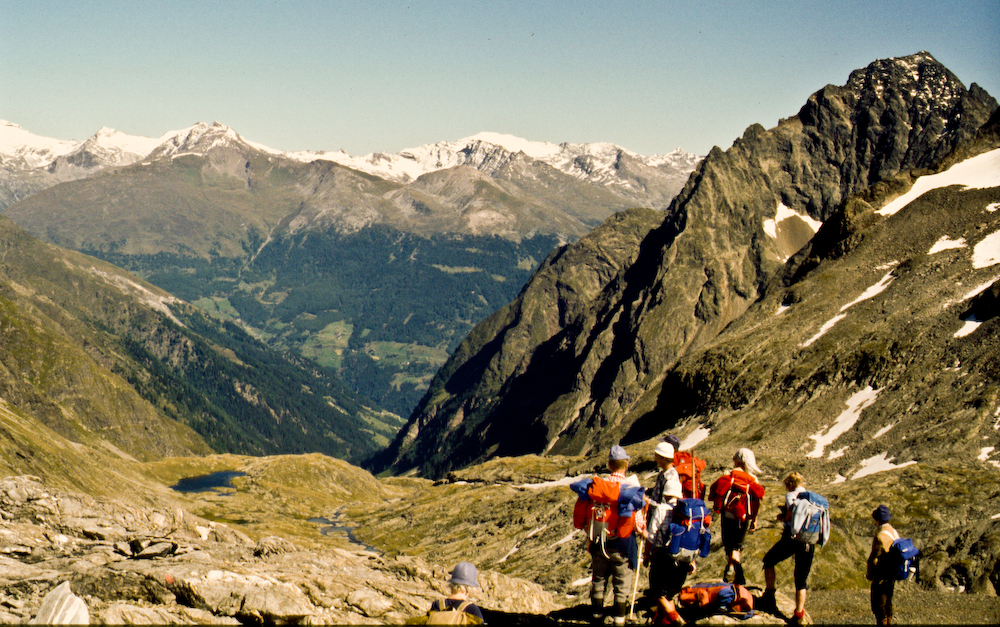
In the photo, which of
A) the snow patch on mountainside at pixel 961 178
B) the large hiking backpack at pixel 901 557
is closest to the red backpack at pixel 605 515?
the large hiking backpack at pixel 901 557

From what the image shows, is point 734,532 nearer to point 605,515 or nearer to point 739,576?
point 739,576

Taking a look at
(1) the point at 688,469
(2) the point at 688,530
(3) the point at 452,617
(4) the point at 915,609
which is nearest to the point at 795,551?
(1) the point at 688,469

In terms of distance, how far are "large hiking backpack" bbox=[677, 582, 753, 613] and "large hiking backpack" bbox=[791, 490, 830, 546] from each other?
2881mm

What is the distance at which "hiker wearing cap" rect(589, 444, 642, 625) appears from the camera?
24.3 metres

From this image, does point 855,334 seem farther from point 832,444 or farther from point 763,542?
point 763,542

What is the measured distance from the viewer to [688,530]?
78.3 feet

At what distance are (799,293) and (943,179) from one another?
42.2 meters

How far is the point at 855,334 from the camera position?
408ft

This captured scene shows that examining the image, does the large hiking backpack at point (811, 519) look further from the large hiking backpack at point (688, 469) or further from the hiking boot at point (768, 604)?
the large hiking backpack at point (688, 469)

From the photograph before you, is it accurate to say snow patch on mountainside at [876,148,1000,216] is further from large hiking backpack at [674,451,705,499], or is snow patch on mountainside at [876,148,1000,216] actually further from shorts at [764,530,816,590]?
shorts at [764,530,816,590]

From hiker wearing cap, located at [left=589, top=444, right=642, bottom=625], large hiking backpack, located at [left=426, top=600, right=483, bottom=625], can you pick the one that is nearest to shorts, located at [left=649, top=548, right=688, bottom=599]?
hiker wearing cap, located at [left=589, top=444, right=642, bottom=625]

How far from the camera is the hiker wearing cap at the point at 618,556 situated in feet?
79.7

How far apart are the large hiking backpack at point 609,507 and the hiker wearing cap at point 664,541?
1.84 ft

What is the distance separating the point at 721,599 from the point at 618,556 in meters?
4.52
